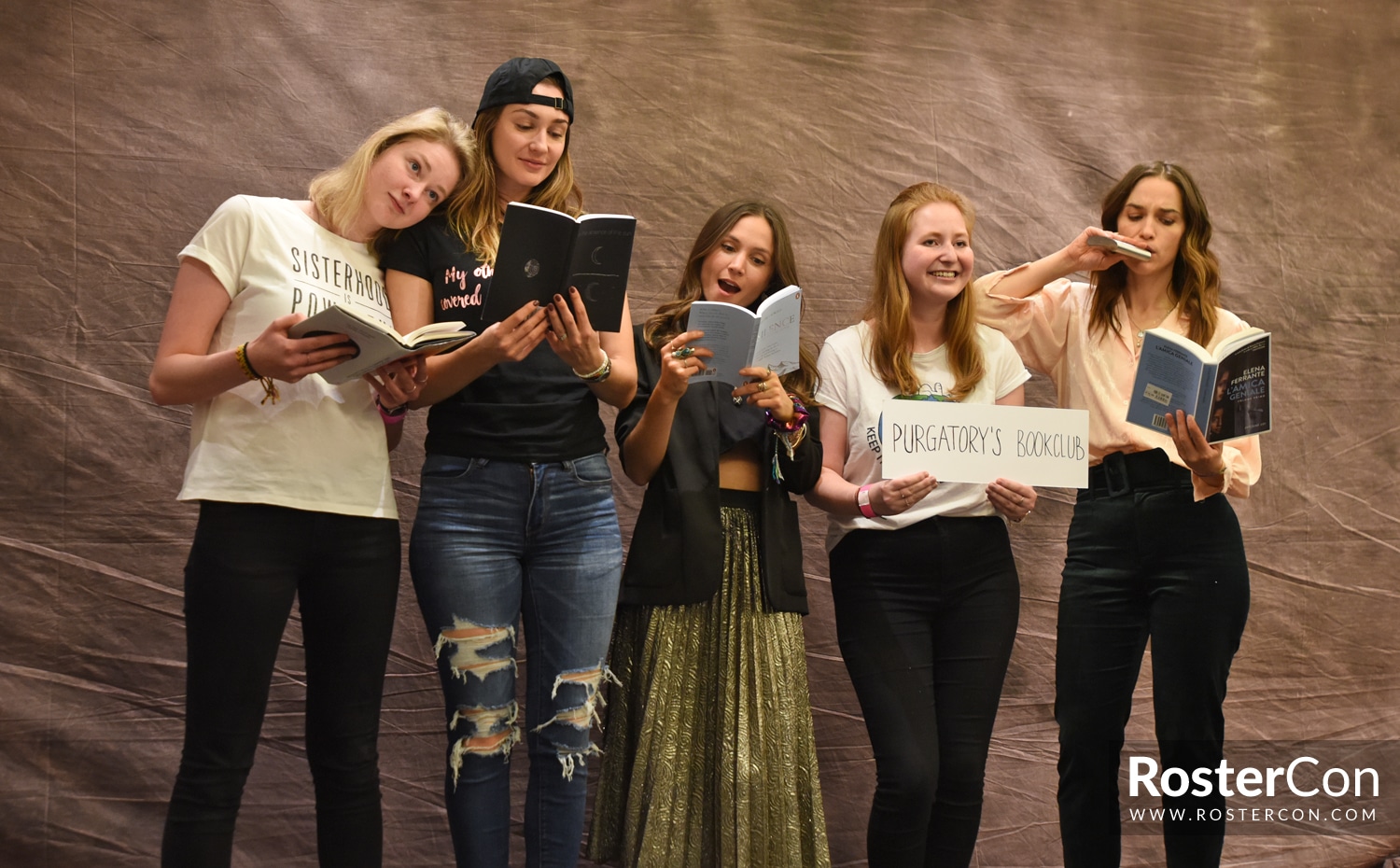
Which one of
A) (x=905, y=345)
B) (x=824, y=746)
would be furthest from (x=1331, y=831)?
(x=905, y=345)

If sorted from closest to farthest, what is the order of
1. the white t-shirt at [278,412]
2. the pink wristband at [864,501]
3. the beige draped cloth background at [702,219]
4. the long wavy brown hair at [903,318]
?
the white t-shirt at [278,412] < the pink wristband at [864,501] < the long wavy brown hair at [903,318] < the beige draped cloth background at [702,219]

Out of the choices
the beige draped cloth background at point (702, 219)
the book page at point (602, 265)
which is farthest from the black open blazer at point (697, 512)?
the beige draped cloth background at point (702, 219)

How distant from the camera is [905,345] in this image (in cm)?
230

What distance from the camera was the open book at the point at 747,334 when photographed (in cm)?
200

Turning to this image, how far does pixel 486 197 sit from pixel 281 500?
27.7 inches

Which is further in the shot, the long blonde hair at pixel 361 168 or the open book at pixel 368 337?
the long blonde hair at pixel 361 168

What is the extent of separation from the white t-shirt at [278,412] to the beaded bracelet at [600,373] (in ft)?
1.24

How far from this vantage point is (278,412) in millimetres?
1796

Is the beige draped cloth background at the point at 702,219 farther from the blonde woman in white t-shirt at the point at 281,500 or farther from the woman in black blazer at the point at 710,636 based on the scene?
the blonde woman in white t-shirt at the point at 281,500

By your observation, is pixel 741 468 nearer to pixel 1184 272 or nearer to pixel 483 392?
pixel 483 392

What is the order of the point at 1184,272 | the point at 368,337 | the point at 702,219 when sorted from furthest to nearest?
the point at 702,219 < the point at 1184,272 < the point at 368,337

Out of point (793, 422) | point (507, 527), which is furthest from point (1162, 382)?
point (507, 527)

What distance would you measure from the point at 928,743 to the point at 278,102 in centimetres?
214

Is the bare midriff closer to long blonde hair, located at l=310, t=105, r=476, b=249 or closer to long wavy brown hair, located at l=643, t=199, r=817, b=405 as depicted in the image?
long wavy brown hair, located at l=643, t=199, r=817, b=405
